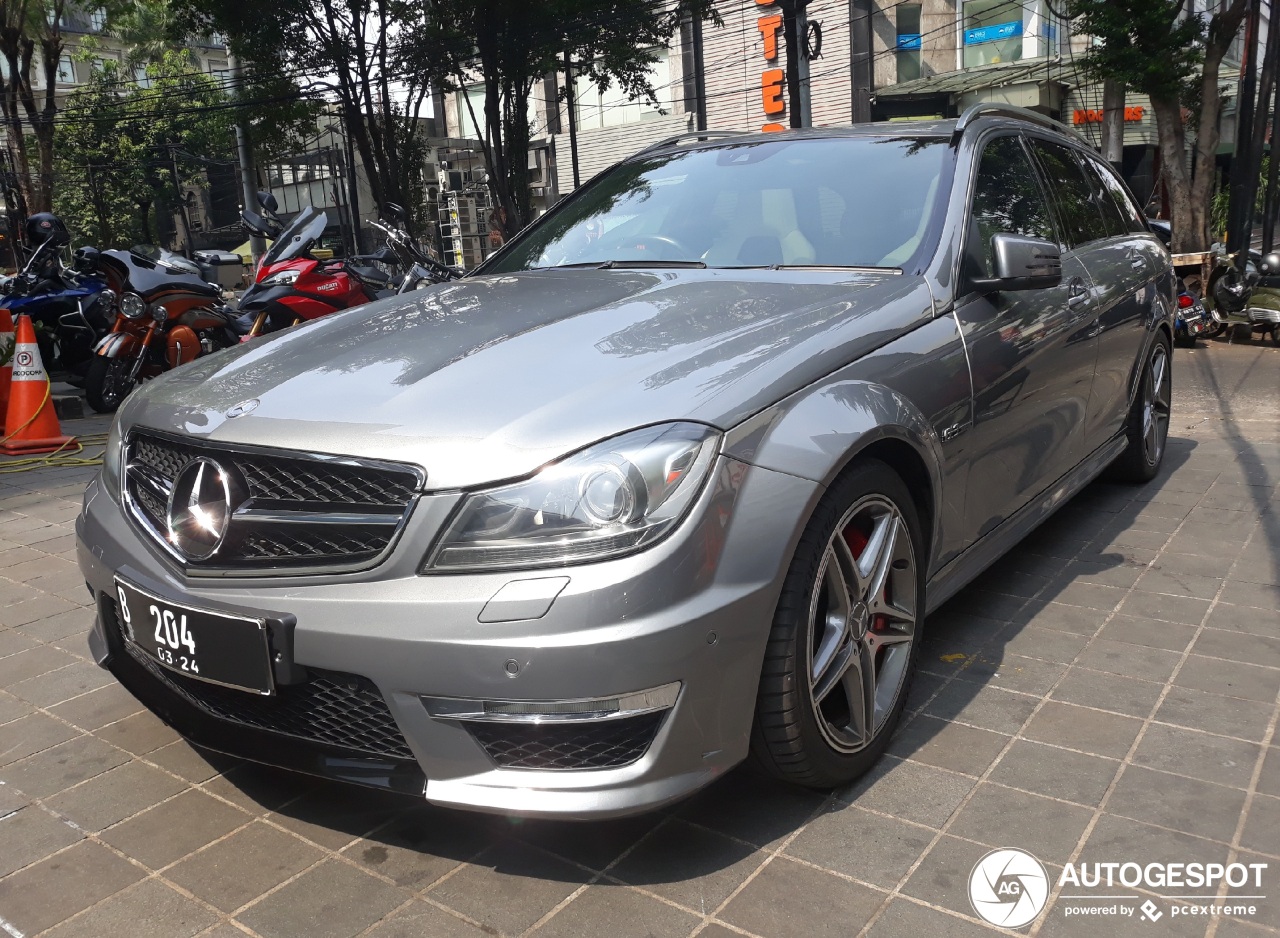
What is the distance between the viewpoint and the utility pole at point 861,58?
28.9 meters

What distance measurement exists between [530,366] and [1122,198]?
3.93 metres

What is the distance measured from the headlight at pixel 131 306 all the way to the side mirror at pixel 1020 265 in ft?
25.2

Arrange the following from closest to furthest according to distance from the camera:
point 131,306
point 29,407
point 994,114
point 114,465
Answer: point 114,465 < point 994,114 < point 29,407 < point 131,306

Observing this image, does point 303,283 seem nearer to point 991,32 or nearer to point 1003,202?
point 1003,202

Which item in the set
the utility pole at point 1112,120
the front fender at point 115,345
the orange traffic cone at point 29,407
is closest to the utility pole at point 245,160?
the front fender at point 115,345

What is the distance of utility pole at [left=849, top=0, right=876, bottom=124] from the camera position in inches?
1139

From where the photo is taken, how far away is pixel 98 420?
9.32 m

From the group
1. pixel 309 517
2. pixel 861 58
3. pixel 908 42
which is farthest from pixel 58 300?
pixel 908 42

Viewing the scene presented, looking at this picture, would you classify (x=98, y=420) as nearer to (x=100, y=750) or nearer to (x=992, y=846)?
(x=100, y=750)

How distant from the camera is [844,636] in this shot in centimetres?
260

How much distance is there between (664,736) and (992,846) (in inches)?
31.8

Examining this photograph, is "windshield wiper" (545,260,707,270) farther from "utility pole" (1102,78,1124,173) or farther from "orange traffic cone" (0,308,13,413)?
"utility pole" (1102,78,1124,173)

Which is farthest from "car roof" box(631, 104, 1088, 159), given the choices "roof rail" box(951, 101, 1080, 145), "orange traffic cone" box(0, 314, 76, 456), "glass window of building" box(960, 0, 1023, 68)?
"glass window of building" box(960, 0, 1023, 68)

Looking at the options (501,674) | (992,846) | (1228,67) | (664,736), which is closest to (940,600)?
(992,846)
